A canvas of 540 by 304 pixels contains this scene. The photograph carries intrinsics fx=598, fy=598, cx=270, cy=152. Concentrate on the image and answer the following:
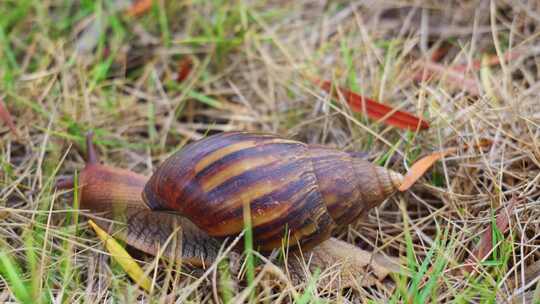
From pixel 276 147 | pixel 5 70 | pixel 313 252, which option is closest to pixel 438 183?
pixel 313 252

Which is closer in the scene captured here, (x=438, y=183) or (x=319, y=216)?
(x=319, y=216)

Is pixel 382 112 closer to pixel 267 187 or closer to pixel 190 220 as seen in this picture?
pixel 267 187

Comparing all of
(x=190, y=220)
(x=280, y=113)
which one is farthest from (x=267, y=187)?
(x=280, y=113)

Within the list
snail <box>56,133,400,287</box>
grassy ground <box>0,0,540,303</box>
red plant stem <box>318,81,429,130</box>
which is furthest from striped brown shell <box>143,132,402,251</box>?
red plant stem <box>318,81,429,130</box>

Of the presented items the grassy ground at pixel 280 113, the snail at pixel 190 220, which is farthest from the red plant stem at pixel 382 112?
the snail at pixel 190 220

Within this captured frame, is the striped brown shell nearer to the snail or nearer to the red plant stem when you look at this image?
the snail

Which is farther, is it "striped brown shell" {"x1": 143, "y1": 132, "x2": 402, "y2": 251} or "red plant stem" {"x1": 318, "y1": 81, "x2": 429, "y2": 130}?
"red plant stem" {"x1": 318, "y1": 81, "x2": 429, "y2": 130}

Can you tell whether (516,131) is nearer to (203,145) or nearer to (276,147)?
(276,147)

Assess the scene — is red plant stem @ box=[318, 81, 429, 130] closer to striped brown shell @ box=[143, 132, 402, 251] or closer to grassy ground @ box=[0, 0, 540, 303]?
grassy ground @ box=[0, 0, 540, 303]
